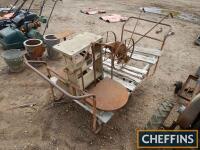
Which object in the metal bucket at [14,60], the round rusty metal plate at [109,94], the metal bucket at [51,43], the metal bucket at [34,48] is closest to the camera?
the round rusty metal plate at [109,94]

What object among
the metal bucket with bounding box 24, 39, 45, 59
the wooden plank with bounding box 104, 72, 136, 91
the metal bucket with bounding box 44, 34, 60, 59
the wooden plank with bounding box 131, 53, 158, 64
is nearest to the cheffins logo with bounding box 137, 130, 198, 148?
the wooden plank with bounding box 104, 72, 136, 91

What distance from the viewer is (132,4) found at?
32.6 ft

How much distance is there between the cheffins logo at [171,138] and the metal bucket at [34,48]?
10.6 ft

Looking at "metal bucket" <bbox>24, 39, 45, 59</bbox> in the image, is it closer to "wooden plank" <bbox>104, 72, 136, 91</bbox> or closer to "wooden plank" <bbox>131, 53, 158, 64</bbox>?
"wooden plank" <bbox>104, 72, 136, 91</bbox>

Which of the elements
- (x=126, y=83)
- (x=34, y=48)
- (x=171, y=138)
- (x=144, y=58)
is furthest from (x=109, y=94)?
(x=34, y=48)

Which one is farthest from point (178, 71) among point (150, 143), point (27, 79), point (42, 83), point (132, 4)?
point (132, 4)

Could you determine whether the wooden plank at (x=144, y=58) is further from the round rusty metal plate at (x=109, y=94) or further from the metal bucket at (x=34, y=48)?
the metal bucket at (x=34, y=48)

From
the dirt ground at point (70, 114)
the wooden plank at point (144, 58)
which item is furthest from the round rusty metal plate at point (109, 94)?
the wooden plank at point (144, 58)

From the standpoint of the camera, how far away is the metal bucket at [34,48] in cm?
481

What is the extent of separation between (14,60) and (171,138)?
3.70 m

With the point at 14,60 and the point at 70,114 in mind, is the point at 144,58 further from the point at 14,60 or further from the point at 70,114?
the point at 14,60

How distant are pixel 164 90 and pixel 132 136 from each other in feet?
4.88

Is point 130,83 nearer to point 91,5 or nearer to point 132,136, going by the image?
point 132,136

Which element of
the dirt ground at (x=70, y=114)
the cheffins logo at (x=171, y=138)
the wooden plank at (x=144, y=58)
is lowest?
the dirt ground at (x=70, y=114)
